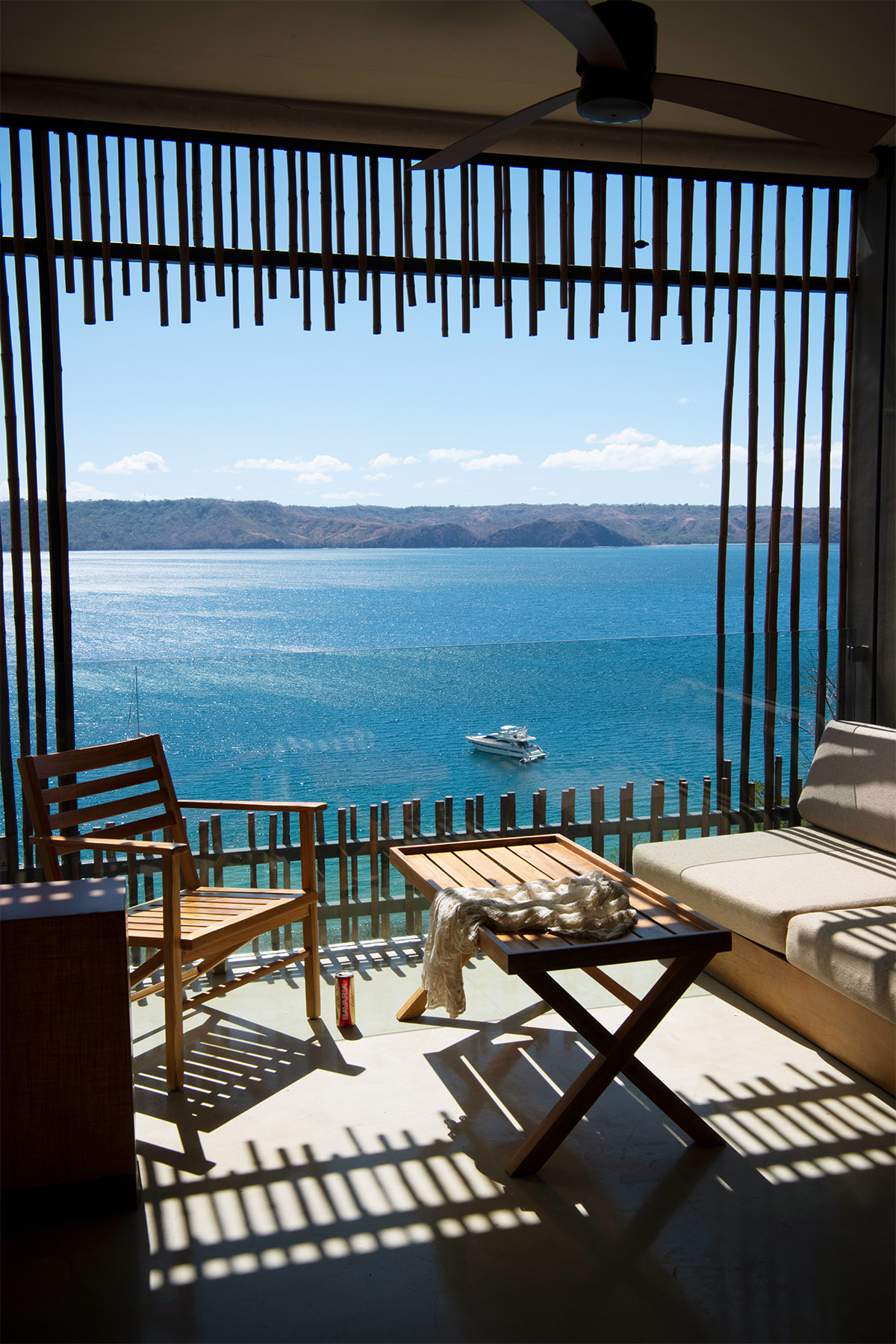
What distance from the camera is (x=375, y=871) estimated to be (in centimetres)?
400

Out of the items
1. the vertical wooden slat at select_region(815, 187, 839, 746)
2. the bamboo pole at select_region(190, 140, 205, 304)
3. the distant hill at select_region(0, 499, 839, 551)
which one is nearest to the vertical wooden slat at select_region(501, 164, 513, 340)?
the bamboo pole at select_region(190, 140, 205, 304)

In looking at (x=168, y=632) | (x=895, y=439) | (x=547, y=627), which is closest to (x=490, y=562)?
(x=547, y=627)

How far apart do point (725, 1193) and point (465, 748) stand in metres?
1.98

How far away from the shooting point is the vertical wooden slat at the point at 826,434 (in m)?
4.55

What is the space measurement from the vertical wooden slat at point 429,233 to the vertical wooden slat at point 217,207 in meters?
0.83

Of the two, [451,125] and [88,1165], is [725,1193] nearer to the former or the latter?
[88,1165]

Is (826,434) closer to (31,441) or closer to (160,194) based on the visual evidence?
(160,194)

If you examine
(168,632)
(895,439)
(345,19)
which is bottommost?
(168,632)

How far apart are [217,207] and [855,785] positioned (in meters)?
3.41

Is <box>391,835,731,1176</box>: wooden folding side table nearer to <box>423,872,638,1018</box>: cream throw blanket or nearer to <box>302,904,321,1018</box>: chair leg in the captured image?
<box>423,872,638,1018</box>: cream throw blanket

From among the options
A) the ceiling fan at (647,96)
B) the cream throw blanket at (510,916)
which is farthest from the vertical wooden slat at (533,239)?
the cream throw blanket at (510,916)

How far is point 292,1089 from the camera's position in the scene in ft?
9.83

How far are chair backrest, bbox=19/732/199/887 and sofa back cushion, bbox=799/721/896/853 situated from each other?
253 centimetres

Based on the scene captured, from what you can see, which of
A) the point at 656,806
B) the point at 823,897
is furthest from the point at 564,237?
the point at 823,897
